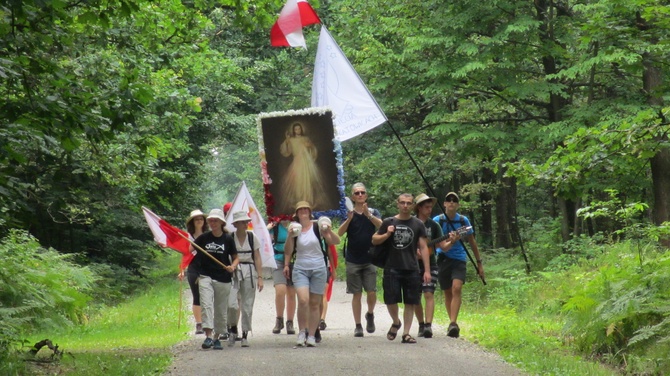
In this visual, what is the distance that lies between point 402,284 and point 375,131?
2051 cm

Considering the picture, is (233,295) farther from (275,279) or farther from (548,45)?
(548,45)

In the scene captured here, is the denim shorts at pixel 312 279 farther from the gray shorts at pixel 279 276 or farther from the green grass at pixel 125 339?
the green grass at pixel 125 339

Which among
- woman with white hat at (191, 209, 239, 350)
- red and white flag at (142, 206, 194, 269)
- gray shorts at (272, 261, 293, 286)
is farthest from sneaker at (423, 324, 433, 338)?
red and white flag at (142, 206, 194, 269)

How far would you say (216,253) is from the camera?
43.1 feet

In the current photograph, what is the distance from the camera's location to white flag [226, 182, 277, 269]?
14.2 metres

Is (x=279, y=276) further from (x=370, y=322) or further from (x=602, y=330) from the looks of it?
(x=602, y=330)

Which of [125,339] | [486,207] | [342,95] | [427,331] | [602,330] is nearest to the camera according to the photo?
[602,330]

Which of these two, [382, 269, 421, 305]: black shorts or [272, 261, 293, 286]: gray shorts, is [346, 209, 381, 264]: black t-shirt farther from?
[272, 261, 293, 286]: gray shorts

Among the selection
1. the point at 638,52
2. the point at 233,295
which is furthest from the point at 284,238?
the point at 638,52

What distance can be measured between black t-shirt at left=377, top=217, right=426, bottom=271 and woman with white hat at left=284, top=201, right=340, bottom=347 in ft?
2.38

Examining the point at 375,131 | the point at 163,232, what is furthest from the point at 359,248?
the point at 375,131

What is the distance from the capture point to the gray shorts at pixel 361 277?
14.1 metres

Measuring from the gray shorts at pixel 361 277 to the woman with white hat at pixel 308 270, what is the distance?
3.51ft

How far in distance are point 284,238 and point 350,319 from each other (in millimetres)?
4076
